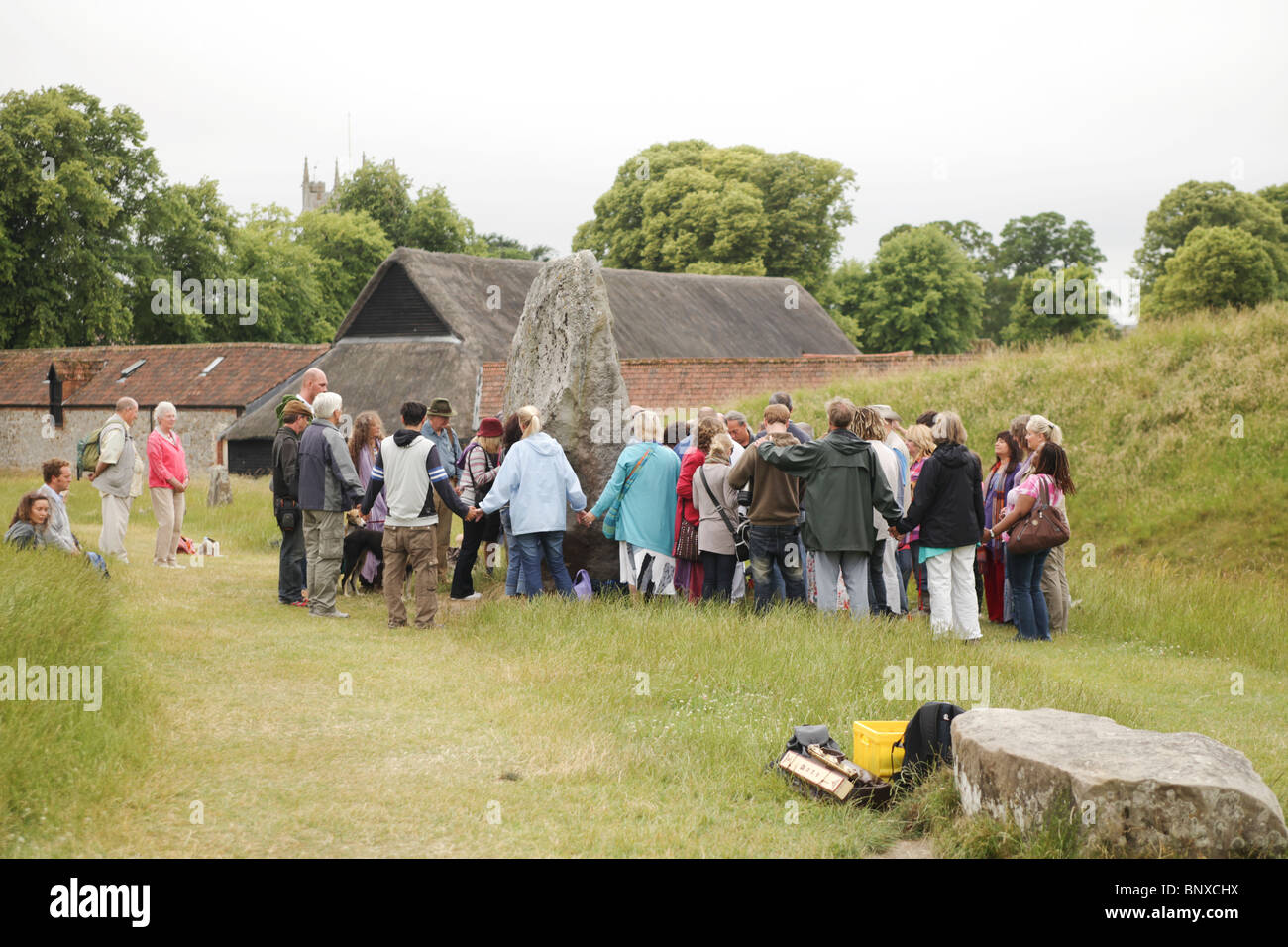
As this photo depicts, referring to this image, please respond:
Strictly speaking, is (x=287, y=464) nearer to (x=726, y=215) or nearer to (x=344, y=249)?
(x=726, y=215)

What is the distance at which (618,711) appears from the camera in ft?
23.3

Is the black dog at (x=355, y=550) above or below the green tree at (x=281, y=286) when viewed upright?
below

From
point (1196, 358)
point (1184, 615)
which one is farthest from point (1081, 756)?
point (1196, 358)

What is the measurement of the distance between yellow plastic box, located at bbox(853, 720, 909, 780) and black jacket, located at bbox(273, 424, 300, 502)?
20.4ft

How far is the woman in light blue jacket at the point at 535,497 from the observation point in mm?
10258

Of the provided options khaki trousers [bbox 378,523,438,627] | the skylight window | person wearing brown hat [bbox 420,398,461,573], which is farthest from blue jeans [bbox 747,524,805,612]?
the skylight window

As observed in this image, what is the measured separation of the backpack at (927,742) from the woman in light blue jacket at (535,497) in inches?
201

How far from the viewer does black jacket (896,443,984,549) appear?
31.5ft

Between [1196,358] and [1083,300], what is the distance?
4128 centimetres

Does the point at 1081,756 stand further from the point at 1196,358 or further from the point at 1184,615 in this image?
the point at 1196,358

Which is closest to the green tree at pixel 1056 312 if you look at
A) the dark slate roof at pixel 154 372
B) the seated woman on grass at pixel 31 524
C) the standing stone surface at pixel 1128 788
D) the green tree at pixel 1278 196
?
the green tree at pixel 1278 196

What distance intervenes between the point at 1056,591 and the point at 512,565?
510cm
